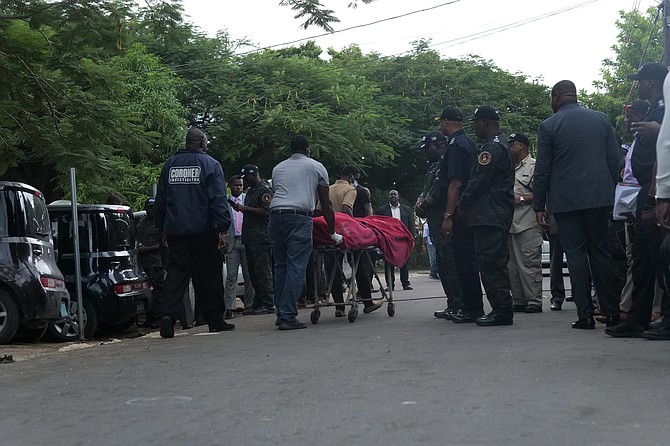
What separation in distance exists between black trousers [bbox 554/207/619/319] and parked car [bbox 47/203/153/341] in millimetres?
5830

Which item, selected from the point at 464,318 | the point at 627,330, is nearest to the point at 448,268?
the point at 464,318

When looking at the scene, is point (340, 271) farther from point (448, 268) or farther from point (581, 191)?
point (581, 191)

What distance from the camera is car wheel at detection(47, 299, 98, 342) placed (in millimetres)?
12367

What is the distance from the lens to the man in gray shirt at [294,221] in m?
10.9

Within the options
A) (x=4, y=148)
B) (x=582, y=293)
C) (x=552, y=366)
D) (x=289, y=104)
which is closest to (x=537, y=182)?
(x=582, y=293)

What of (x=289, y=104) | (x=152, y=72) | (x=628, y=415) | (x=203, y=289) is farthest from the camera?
(x=289, y=104)

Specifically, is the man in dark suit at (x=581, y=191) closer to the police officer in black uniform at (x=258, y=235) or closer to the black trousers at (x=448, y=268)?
the black trousers at (x=448, y=268)

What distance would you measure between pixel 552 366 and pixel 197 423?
255cm

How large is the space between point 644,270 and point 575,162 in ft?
3.71

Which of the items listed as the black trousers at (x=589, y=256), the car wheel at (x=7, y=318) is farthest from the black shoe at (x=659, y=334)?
the car wheel at (x=7, y=318)

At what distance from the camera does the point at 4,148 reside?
13.8m

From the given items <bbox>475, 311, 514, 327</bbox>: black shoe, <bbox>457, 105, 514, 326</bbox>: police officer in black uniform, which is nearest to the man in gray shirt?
<bbox>457, 105, 514, 326</bbox>: police officer in black uniform

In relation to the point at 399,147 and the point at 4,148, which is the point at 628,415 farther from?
the point at 399,147

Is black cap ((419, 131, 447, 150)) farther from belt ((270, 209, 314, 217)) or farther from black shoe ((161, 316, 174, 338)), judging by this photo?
black shoe ((161, 316, 174, 338))
